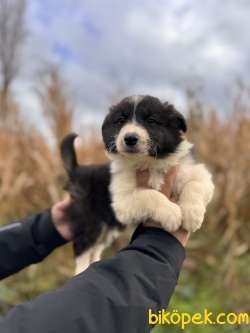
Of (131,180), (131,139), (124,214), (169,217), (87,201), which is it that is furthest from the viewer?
(87,201)

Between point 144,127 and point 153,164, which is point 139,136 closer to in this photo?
point 144,127

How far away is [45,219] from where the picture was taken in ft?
11.1

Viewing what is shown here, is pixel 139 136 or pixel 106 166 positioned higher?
pixel 139 136

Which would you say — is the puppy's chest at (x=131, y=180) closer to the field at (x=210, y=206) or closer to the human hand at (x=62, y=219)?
the human hand at (x=62, y=219)

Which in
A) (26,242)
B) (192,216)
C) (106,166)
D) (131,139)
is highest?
(131,139)

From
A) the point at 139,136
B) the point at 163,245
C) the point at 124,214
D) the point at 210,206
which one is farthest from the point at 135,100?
the point at 210,206

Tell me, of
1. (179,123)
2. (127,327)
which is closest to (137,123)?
(179,123)

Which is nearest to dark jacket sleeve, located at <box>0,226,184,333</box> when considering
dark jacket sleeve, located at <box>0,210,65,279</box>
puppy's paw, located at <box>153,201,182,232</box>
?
puppy's paw, located at <box>153,201,182,232</box>

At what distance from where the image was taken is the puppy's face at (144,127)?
237 cm

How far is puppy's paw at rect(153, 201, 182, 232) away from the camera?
210cm

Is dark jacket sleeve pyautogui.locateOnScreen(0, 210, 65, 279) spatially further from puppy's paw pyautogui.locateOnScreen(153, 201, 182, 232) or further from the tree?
the tree

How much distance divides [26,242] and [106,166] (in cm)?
94

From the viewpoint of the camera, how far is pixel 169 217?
2.17 metres

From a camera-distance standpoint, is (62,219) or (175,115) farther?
(62,219)
